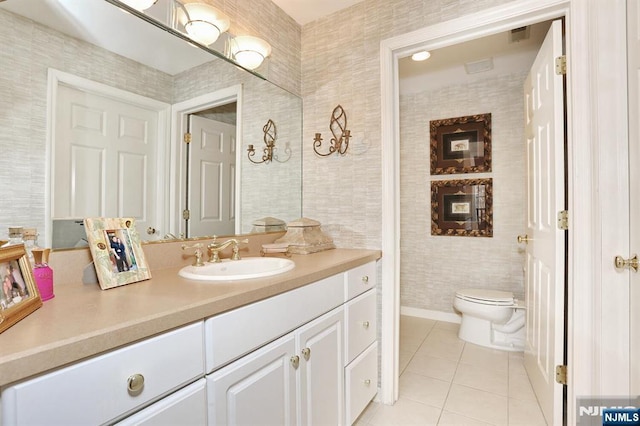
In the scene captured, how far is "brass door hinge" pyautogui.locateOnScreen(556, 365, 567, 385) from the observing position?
1482 mm

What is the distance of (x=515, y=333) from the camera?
249 cm

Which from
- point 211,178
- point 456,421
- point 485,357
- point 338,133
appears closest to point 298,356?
point 211,178

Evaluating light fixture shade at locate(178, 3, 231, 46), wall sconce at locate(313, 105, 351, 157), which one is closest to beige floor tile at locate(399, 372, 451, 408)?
wall sconce at locate(313, 105, 351, 157)

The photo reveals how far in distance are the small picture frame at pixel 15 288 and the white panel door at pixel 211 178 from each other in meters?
0.71

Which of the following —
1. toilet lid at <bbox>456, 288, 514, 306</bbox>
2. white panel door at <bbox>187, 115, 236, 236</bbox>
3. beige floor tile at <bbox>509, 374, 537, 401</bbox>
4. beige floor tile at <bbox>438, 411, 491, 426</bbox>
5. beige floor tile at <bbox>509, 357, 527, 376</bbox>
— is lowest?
beige floor tile at <bbox>438, 411, 491, 426</bbox>

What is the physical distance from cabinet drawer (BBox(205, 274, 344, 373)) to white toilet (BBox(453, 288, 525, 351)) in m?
1.73

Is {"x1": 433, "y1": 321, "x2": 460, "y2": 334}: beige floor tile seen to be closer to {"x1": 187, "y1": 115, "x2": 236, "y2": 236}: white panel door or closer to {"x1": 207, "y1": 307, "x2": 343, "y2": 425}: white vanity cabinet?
{"x1": 207, "y1": 307, "x2": 343, "y2": 425}: white vanity cabinet

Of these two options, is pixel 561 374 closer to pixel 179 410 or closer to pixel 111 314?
pixel 179 410

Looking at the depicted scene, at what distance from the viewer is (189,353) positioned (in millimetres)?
783

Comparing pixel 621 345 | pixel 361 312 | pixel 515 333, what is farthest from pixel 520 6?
pixel 515 333

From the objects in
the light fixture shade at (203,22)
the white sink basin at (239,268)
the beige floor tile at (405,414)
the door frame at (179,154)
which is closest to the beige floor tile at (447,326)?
the beige floor tile at (405,414)

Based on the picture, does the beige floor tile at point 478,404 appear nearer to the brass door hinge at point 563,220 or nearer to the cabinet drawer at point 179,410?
the brass door hinge at point 563,220

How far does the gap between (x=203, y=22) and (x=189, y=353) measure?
1.44 m

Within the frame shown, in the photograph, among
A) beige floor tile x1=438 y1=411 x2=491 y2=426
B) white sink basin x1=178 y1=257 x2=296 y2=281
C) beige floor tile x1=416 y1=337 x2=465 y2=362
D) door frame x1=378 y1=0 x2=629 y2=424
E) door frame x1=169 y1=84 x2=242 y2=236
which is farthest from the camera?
beige floor tile x1=416 y1=337 x2=465 y2=362
